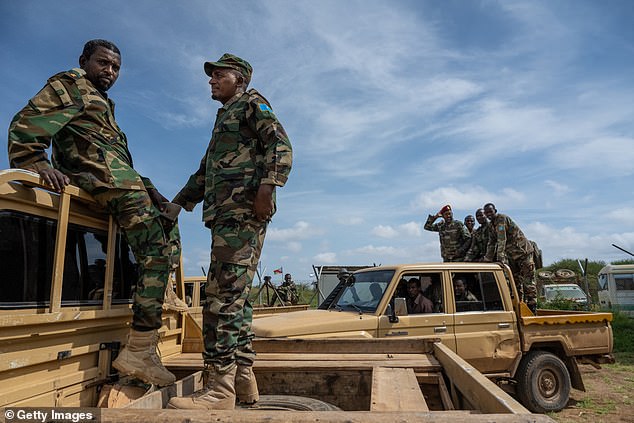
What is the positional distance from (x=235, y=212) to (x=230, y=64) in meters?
0.95

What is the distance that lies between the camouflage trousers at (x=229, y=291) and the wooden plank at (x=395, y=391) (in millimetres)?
682

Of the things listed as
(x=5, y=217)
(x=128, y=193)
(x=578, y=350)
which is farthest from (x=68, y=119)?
(x=578, y=350)

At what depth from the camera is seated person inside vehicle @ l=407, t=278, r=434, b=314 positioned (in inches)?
198

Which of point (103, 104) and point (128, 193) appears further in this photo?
point (103, 104)

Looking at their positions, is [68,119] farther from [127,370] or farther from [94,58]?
[127,370]

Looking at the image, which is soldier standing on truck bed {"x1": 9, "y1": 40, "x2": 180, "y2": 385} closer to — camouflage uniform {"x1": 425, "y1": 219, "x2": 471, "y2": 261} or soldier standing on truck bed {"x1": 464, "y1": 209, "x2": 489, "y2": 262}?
soldier standing on truck bed {"x1": 464, "y1": 209, "x2": 489, "y2": 262}

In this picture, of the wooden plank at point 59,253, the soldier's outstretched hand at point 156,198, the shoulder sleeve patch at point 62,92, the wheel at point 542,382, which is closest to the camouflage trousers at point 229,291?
the soldier's outstretched hand at point 156,198

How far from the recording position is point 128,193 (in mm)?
2299

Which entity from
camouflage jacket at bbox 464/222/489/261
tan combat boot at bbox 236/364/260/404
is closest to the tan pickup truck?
tan combat boot at bbox 236/364/260/404

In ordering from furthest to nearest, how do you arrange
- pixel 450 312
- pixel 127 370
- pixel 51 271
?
pixel 450 312 → pixel 127 370 → pixel 51 271

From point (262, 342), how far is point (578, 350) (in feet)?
14.1

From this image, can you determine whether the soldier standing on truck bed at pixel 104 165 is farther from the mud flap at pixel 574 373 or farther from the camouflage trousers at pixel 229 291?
the mud flap at pixel 574 373

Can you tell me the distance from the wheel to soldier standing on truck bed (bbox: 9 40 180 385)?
4.51m

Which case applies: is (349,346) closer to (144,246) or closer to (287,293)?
(144,246)
